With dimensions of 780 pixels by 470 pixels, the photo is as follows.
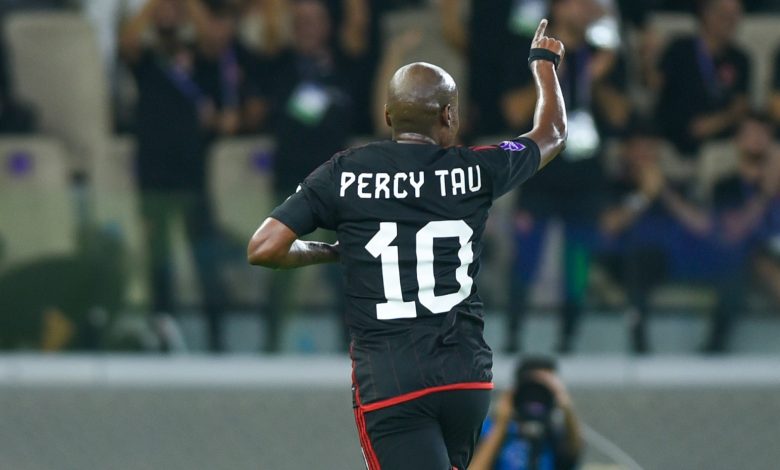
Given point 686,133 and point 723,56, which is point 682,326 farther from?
point 723,56

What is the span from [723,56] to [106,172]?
3.58 m

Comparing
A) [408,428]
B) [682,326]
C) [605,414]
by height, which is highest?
[408,428]

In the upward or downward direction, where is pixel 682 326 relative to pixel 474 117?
downward

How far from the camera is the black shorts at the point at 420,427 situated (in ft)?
13.3

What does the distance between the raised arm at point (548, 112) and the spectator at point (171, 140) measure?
367 cm

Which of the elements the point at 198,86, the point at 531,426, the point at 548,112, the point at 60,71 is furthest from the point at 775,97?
the point at 548,112

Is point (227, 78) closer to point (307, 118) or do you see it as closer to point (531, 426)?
point (307, 118)

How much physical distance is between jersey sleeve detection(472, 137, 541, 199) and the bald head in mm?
149

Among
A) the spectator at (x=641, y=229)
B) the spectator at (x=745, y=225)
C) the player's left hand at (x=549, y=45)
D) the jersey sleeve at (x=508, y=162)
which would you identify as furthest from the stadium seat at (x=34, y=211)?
the jersey sleeve at (x=508, y=162)

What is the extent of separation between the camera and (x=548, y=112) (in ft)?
14.9

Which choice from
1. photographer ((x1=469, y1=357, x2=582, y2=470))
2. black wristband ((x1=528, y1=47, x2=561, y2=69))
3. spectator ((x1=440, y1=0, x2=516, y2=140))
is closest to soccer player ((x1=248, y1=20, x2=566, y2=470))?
black wristband ((x1=528, y1=47, x2=561, y2=69))

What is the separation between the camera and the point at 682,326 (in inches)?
308

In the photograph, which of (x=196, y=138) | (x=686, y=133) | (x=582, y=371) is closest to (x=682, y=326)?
(x=582, y=371)

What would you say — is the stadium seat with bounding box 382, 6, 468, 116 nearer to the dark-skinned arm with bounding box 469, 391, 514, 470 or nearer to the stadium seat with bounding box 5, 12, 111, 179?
the stadium seat with bounding box 5, 12, 111, 179
